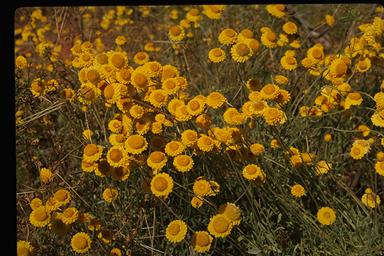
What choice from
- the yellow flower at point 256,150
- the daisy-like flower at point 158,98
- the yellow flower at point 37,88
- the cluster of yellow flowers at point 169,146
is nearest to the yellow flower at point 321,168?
the cluster of yellow flowers at point 169,146

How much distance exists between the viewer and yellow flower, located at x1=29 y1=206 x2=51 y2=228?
1815mm

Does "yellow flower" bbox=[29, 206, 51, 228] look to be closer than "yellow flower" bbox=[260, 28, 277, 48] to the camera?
Yes

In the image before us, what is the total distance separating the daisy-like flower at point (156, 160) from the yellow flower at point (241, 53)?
0.57 meters

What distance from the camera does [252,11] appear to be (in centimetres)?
415

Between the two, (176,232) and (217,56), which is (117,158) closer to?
(176,232)

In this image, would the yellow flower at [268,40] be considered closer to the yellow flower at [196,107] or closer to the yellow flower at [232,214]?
the yellow flower at [196,107]

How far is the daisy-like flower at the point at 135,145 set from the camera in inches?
73.1

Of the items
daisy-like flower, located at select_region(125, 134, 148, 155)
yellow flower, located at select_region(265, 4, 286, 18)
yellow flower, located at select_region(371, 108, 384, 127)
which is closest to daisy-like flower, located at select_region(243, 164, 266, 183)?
daisy-like flower, located at select_region(125, 134, 148, 155)

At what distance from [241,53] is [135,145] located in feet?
2.12

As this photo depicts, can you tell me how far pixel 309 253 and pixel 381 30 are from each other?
1.15m

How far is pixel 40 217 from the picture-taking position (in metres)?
1.82

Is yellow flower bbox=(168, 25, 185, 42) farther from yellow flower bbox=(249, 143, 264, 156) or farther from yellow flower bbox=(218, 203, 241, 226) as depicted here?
yellow flower bbox=(218, 203, 241, 226)

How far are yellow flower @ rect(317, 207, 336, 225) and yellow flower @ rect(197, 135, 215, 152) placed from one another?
51 centimetres

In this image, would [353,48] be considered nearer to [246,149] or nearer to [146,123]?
[246,149]
